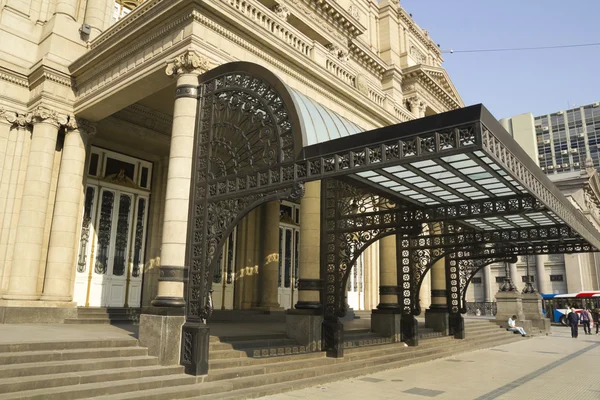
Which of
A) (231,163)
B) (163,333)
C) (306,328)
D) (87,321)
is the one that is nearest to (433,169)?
(231,163)

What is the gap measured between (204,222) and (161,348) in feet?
8.20

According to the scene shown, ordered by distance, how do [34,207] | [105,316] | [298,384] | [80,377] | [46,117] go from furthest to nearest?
[105,316] < [46,117] < [34,207] < [298,384] < [80,377]

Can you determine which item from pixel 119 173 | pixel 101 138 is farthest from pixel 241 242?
pixel 101 138

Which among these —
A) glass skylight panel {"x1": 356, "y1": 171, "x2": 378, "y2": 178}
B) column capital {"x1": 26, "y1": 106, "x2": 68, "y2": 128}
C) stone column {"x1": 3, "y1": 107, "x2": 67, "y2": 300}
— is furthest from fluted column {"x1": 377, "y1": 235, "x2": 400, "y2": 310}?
column capital {"x1": 26, "y1": 106, "x2": 68, "y2": 128}

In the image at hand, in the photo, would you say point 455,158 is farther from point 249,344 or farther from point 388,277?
point 388,277

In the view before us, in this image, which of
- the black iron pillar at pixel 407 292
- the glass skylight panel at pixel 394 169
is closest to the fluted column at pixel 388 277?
the black iron pillar at pixel 407 292

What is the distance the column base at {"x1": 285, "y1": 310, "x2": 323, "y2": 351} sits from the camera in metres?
11.4

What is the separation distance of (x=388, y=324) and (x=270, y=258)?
18.8 feet

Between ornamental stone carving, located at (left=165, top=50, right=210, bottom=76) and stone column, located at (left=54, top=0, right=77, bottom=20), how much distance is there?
7.10 metres

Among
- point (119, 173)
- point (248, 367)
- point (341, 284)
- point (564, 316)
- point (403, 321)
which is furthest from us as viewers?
point (564, 316)

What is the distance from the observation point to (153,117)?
16344 mm

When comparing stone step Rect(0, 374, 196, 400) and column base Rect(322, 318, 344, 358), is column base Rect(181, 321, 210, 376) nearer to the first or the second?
stone step Rect(0, 374, 196, 400)

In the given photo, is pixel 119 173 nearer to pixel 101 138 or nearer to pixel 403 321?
pixel 101 138

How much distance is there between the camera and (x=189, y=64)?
10.2 m
